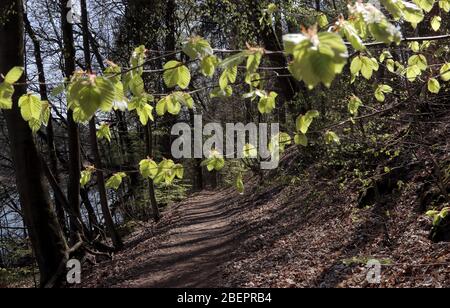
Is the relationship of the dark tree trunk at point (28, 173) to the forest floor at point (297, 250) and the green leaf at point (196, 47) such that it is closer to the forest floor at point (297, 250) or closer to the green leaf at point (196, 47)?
the forest floor at point (297, 250)

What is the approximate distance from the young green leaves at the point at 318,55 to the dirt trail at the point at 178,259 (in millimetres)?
6237

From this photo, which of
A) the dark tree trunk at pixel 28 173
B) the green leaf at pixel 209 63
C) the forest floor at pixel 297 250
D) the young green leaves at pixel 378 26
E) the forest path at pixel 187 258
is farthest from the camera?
the forest path at pixel 187 258

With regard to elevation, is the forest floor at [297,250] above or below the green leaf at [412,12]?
below

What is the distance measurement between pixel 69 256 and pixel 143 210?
11.9 meters

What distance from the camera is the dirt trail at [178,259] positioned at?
8.20 m

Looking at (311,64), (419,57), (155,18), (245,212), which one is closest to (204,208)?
(245,212)

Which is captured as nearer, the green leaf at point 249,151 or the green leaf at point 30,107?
the green leaf at point 30,107

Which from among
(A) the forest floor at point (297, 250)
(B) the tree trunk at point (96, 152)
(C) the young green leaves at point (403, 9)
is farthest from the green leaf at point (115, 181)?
(B) the tree trunk at point (96, 152)

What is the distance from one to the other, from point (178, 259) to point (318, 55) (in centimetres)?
884

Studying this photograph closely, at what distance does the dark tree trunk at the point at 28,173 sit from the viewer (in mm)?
7703

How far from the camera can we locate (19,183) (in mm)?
8086

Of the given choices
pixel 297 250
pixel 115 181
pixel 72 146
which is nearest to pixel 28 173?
pixel 72 146

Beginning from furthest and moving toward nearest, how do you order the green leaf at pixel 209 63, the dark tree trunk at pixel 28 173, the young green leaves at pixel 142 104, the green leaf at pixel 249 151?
the dark tree trunk at pixel 28 173, the green leaf at pixel 249 151, the young green leaves at pixel 142 104, the green leaf at pixel 209 63

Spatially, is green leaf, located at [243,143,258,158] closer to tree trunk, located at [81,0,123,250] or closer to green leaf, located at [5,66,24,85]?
green leaf, located at [5,66,24,85]
